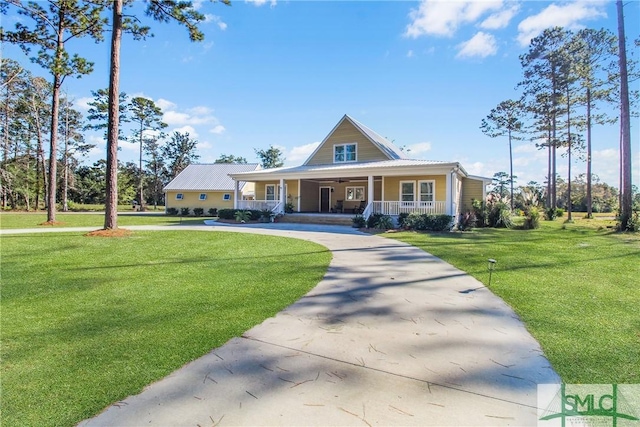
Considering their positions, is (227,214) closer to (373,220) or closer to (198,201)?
(373,220)

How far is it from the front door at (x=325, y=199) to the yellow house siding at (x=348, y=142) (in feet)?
7.82

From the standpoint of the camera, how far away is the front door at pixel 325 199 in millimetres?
24031

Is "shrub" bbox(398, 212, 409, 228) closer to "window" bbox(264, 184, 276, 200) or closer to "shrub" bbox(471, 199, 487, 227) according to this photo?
"shrub" bbox(471, 199, 487, 227)

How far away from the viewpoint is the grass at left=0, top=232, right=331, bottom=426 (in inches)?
99.4

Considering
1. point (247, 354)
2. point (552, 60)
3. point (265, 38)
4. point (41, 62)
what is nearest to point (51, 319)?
point (247, 354)

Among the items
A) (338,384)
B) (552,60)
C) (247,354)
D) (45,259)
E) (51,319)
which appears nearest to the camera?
(338,384)

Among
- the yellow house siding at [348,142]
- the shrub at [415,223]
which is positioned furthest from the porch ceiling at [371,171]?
the shrub at [415,223]

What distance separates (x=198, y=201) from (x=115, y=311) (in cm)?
3017

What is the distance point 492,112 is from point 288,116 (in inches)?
982

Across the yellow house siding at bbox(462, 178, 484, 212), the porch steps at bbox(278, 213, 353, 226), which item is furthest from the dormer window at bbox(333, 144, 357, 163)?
the yellow house siding at bbox(462, 178, 484, 212)

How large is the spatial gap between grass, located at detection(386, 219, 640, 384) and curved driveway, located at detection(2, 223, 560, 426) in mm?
296

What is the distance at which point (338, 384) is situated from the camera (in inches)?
99.5

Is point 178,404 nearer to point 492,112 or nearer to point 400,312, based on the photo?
point 400,312

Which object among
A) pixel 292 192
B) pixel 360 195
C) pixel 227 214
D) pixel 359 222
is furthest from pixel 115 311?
pixel 360 195
